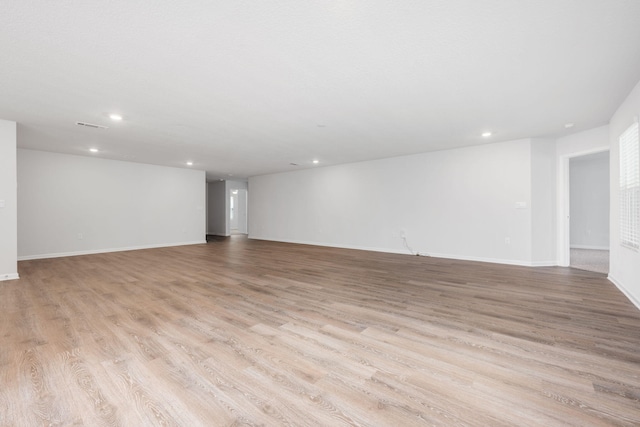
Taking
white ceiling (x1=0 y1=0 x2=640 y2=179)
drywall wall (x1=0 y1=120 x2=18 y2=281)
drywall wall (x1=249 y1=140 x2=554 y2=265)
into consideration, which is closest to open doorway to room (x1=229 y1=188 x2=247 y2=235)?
drywall wall (x1=249 y1=140 x2=554 y2=265)

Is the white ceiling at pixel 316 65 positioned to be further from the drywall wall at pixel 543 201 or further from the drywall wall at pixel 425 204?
the drywall wall at pixel 425 204

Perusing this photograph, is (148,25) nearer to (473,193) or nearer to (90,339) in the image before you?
(90,339)

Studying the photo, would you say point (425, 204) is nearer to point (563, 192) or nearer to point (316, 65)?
point (563, 192)

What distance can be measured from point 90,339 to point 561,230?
293 inches

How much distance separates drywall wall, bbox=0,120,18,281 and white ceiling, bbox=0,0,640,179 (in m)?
0.33

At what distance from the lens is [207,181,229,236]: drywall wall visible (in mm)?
12164

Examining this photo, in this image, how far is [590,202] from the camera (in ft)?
25.5

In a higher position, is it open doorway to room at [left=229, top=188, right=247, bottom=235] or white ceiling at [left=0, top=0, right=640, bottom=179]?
white ceiling at [left=0, top=0, right=640, bottom=179]

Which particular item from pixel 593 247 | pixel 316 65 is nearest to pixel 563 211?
pixel 593 247

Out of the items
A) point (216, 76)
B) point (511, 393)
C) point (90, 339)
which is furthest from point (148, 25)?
point (511, 393)

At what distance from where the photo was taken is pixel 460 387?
5.65 feet

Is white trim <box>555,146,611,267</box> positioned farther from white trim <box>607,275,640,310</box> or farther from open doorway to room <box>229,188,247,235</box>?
open doorway to room <box>229,188,247,235</box>

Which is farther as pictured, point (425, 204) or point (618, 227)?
point (425, 204)

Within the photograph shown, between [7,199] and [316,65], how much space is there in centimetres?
529
